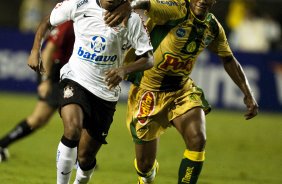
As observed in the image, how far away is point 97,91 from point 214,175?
140 inches

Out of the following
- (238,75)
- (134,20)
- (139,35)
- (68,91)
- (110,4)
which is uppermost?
(110,4)

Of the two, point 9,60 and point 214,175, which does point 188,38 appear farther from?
point 9,60

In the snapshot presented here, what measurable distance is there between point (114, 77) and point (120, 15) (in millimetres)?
700

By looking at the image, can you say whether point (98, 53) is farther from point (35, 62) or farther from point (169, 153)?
point (169, 153)

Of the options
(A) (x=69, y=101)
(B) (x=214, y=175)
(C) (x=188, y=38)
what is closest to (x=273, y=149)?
(B) (x=214, y=175)

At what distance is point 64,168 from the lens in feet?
24.5

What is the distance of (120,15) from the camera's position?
757 centimetres

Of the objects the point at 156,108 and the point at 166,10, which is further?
the point at 156,108

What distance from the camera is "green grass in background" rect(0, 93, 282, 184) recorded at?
33.2ft

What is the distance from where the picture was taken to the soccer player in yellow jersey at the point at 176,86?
796 cm

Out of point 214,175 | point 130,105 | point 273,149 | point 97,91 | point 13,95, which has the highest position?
point 97,91

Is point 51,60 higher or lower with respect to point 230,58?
lower

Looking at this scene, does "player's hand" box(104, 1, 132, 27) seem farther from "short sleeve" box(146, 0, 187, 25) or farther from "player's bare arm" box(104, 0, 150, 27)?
"short sleeve" box(146, 0, 187, 25)

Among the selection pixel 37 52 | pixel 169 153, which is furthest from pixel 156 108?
pixel 169 153
